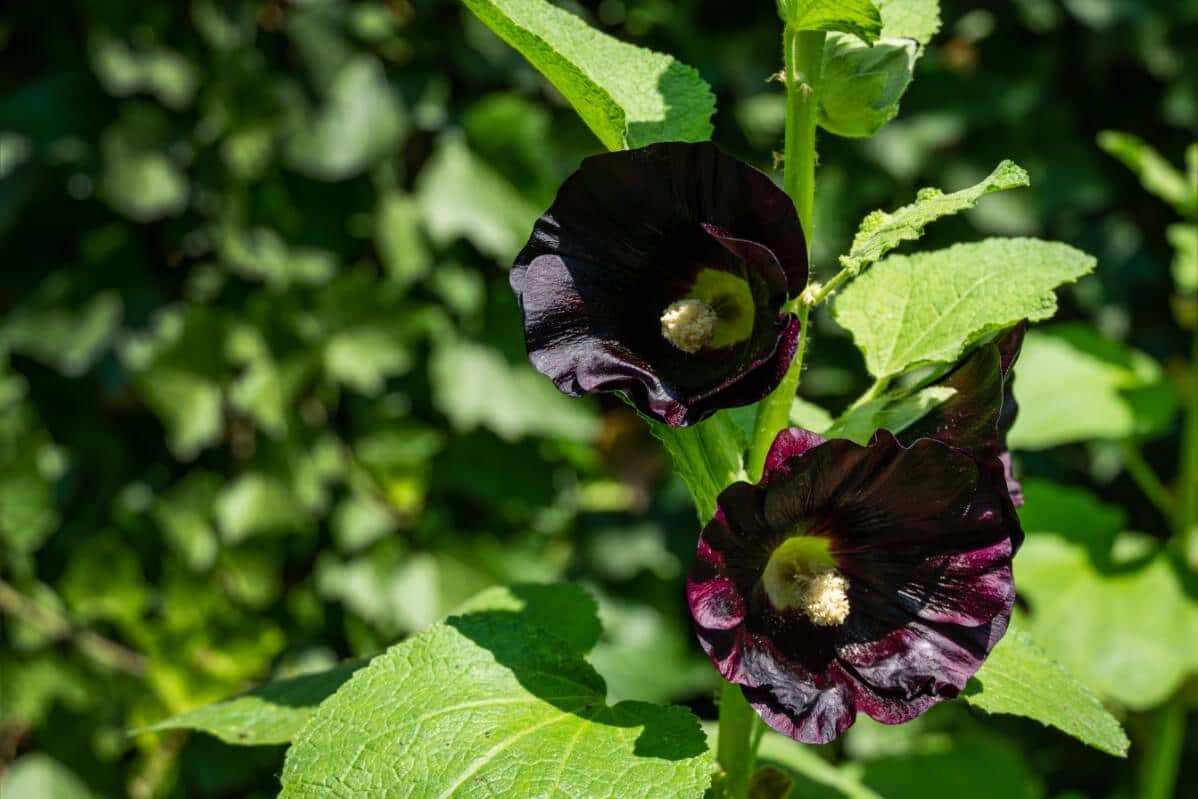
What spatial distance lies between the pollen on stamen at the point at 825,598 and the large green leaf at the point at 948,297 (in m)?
0.14

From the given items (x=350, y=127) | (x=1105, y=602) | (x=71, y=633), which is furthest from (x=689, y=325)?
(x=71, y=633)

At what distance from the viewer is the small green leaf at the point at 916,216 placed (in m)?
0.64

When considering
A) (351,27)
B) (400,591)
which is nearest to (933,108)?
(351,27)

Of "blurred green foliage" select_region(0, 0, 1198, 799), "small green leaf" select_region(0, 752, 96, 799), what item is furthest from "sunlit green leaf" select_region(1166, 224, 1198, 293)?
"small green leaf" select_region(0, 752, 96, 799)

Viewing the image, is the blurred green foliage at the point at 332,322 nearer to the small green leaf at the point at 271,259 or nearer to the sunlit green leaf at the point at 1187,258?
the small green leaf at the point at 271,259

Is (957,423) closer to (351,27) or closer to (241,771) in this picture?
(351,27)

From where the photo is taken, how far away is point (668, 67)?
812 millimetres

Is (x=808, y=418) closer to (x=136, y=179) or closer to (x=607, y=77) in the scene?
(x=607, y=77)

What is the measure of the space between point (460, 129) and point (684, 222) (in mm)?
1432

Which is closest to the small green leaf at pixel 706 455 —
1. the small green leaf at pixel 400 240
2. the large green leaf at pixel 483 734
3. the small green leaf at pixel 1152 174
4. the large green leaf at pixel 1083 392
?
the large green leaf at pixel 483 734

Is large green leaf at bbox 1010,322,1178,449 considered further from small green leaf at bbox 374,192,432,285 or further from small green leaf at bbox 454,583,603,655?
small green leaf at bbox 374,192,432,285

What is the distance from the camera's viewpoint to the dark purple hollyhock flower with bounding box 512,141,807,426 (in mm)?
678

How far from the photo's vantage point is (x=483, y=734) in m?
0.68

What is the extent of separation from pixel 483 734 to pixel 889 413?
0.99ft
